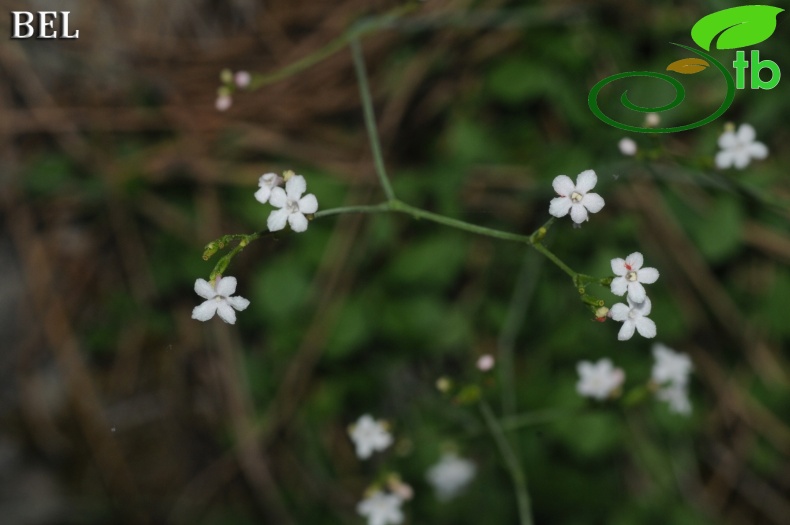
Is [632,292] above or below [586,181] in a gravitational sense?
below

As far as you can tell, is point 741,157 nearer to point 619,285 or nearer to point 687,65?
point 619,285

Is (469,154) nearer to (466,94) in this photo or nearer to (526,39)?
(466,94)

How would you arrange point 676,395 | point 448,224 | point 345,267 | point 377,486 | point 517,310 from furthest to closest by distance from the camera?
point 345,267 < point 517,310 < point 676,395 < point 377,486 < point 448,224

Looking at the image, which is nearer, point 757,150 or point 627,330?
point 627,330

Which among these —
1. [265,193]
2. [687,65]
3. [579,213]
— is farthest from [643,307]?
[687,65]

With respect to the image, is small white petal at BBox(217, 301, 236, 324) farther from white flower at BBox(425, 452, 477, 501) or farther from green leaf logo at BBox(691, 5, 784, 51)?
green leaf logo at BBox(691, 5, 784, 51)

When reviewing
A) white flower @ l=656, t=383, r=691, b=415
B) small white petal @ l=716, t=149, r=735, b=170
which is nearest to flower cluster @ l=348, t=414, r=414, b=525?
white flower @ l=656, t=383, r=691, b=415
